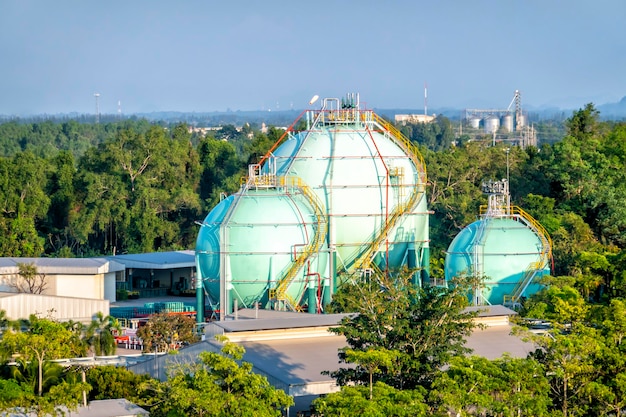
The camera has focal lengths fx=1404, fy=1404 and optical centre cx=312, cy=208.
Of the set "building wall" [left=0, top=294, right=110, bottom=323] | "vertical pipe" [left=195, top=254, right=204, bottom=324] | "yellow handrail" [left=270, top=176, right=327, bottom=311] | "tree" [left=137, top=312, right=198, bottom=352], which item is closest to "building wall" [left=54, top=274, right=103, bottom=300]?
"building wall" [left=0, top=294, right=110, bottom=323]

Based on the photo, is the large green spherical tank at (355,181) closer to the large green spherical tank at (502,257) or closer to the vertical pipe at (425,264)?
the vertical pipe at (425,264)

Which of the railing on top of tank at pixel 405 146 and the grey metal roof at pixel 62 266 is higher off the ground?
the railing on top of tank at pixel 405 146

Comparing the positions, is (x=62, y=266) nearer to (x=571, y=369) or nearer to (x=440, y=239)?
(x=440, y=239)

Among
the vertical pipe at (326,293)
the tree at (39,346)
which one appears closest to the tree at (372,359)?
the tree at (39,346)

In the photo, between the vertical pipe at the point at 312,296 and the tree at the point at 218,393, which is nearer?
the tree at the point at 218,393

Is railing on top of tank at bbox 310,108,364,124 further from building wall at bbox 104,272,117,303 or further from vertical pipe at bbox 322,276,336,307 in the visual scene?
building wall at bbox 104,272,117,303

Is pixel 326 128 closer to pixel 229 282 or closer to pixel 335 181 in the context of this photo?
pixel 335 181
